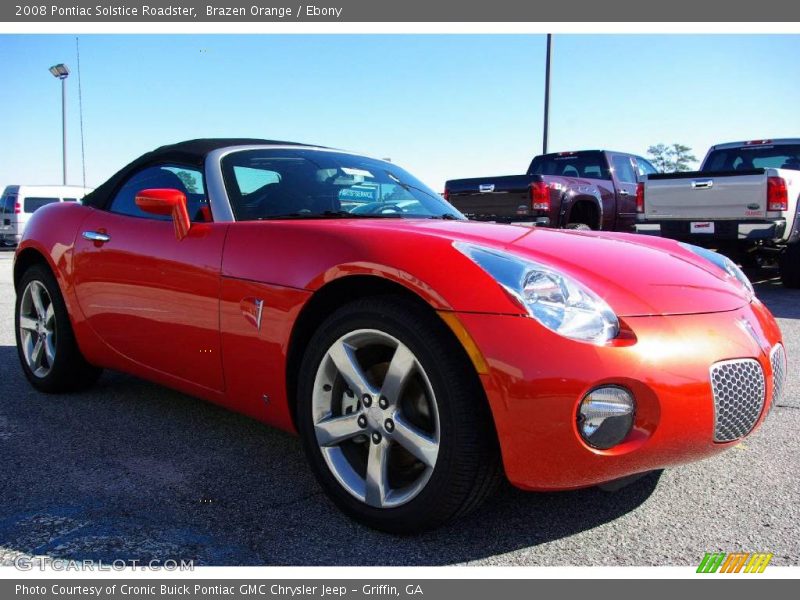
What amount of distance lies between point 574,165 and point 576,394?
10237 mm

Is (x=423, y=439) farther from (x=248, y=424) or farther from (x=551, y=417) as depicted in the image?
(x=248, y=424)

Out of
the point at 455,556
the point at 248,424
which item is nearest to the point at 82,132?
the point at 248,424

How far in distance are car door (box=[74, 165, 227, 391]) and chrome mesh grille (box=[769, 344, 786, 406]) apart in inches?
79.0

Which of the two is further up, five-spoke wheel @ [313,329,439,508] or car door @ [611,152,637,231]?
car door @ [611,152,637,231]

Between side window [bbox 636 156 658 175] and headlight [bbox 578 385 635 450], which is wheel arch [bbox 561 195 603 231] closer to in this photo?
side window [bbox 636 156 658 175]

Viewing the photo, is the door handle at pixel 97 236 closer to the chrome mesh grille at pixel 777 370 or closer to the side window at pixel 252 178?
the side window at pixel 252 178

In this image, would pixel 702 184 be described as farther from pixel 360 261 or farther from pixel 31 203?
pixel 31 203

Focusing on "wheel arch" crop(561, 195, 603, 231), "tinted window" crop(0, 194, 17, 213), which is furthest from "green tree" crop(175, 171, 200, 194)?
"tinted window" crop(0, 194, 17, 213)

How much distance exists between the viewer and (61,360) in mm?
3881

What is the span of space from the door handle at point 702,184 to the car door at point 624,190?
2381 millimetres

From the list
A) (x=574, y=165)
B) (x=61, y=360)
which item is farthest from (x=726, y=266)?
(x=574, y=165)

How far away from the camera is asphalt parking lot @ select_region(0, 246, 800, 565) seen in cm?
216

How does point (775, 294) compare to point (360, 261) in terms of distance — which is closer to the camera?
point (360, 261)
